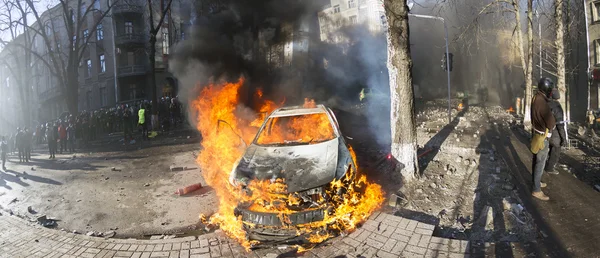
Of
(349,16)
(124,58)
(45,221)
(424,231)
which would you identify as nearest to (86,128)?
(45,221)

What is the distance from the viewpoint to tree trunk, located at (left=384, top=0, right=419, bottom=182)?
5672 millimetres

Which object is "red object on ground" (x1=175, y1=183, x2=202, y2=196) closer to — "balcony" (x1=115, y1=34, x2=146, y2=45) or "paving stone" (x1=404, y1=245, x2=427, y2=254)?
"paving stone" (x1=404, y1=245, x2=427, y2=254)

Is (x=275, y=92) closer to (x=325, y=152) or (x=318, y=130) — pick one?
(x=318, y=130)

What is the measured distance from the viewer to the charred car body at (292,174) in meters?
3.61

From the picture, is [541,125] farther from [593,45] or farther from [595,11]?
[595,11]

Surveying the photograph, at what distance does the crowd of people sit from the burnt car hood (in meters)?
11.0

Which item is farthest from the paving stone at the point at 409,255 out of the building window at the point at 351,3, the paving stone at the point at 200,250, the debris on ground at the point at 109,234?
the building window at the point at 351,3

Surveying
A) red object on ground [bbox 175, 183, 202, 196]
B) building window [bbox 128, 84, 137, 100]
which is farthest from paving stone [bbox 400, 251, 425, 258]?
building window [bbox 128, 84, 137, 100]

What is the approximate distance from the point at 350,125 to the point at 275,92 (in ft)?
12.9

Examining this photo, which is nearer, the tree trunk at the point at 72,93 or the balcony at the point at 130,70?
the tree trunk at the point at 72,93

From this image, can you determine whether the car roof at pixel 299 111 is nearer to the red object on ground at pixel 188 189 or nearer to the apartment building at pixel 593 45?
the red object on ground at pixel 188 189

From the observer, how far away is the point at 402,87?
5.82m

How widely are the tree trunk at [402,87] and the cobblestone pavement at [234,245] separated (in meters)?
1.84

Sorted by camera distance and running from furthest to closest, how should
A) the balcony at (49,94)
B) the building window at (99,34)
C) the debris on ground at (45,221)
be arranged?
the balcony at (49,94) → the building window at (99,34) → the debris on ground at (45,221)
